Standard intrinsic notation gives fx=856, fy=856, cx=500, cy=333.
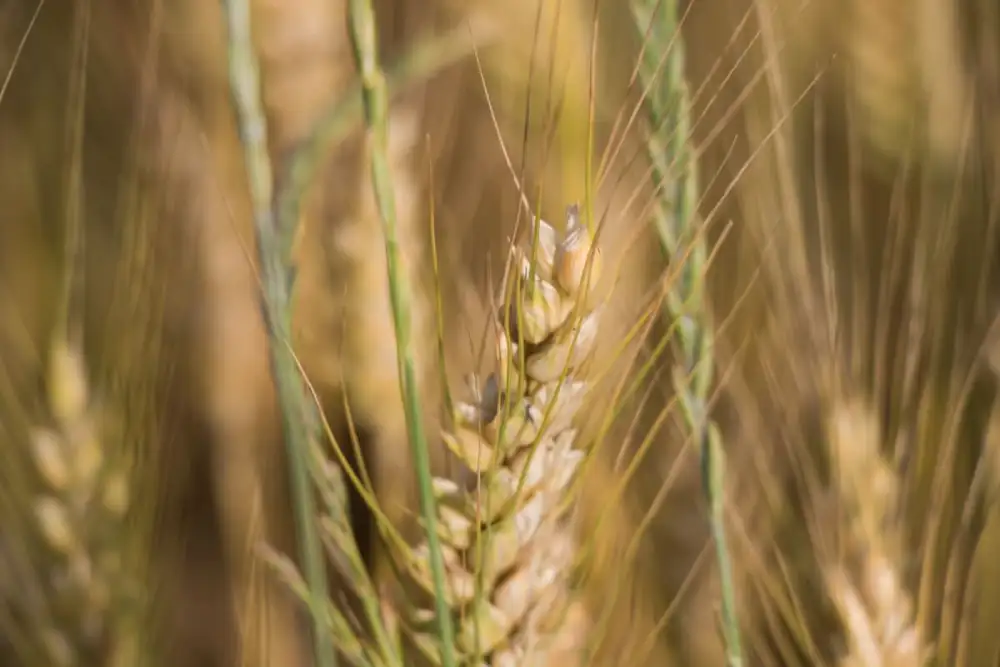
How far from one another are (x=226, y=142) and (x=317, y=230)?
0.28ft

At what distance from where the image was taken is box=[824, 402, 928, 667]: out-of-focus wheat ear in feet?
1.60

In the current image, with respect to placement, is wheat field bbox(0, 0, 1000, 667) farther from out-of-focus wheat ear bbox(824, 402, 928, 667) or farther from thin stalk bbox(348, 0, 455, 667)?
thin stalk bbox(348, 0, 455, 667)

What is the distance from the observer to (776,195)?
2.05 ft

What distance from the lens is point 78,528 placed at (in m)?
0.52

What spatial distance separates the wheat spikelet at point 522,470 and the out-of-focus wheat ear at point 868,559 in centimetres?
19

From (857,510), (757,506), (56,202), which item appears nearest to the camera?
(857,510)

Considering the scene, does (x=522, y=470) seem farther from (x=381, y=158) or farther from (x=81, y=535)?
(x=81, y=535)

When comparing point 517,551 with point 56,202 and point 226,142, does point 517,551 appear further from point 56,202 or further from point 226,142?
point 56,202

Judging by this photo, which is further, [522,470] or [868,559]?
[868,559]

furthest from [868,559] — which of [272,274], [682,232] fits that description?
[272,274]

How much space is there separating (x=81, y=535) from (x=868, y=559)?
47 centimetres

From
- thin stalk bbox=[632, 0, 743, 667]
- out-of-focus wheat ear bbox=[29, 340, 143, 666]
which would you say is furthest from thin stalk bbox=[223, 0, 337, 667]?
out-of-focus wheat ear bbox=[29, 340, 143, 666]

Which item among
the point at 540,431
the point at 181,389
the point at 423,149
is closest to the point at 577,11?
the point at 423,149

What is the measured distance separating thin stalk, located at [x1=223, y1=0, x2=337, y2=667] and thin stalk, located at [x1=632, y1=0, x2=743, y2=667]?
155mm
